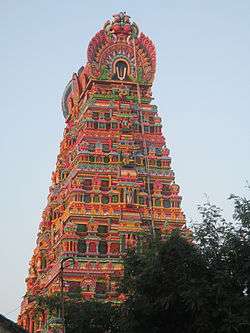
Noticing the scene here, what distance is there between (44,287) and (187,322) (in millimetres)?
28722

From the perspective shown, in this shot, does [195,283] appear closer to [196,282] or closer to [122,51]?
[196,282]

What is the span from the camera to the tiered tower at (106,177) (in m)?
55.5

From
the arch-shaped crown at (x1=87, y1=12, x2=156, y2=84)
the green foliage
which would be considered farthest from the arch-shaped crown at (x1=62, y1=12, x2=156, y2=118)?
the green foliage

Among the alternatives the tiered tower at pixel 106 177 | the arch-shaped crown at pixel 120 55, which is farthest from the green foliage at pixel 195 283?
the arch-shaped crown at pixel 120 55

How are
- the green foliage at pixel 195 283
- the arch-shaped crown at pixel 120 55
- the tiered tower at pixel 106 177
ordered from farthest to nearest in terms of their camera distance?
the arch-shaped crown at pixel 120 55 → the tiered tower at pixel 106 177 → the green foliage at pixel 195 283

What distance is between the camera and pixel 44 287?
59719 millimetres

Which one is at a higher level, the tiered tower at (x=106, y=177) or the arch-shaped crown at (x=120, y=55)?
the arch-shaped crown at (x=120, y=55)

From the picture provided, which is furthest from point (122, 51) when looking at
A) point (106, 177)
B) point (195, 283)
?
point (195, 283)

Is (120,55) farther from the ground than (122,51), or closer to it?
closer to it

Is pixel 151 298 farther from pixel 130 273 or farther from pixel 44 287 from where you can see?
pixel 44 287

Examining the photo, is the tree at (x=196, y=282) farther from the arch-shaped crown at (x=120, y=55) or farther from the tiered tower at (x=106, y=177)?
the arch-shaped crown at (x=120, y=55)

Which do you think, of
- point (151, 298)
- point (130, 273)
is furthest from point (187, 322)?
point (130, 273)

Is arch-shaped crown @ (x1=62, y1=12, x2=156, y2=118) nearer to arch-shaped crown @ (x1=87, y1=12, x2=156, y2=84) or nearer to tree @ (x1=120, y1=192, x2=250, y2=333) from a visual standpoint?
arch-shaped crown @ (x1=87, y1=12, x2=156, y2=84)

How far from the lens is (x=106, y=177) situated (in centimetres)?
5897
